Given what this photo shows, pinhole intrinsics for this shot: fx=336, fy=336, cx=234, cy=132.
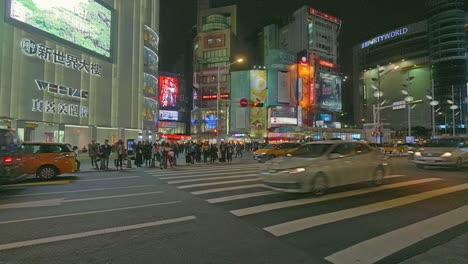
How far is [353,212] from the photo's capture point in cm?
743

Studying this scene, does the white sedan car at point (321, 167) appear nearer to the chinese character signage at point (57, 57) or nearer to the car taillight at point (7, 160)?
the car taillight at point (7, 160)

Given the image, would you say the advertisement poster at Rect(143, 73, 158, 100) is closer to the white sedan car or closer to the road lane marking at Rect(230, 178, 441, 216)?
the white sedan car

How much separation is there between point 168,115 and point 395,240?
86.1m

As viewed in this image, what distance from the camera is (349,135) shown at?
76438 millimetres

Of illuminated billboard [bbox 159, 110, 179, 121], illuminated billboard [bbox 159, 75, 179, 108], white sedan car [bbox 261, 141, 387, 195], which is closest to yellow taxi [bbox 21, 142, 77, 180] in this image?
white sedan car [bbox 261, 141, 387, 195]

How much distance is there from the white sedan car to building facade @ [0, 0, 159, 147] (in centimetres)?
2331

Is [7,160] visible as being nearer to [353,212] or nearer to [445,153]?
[353,212]

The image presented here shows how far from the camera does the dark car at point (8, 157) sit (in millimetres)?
9758

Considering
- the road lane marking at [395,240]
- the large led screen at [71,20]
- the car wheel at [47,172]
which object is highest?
the large led screen at [71,20]

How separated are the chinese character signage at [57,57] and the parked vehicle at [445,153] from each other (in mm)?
27641

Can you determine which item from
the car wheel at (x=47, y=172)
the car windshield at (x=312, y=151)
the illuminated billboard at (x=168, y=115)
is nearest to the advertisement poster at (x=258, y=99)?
the illuminated billboard at (x=168, y=115)

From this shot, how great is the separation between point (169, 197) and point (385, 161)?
23.9 ft

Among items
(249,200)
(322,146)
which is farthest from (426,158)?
(249,200)

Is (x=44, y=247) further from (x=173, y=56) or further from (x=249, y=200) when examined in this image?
(x=173, y=56)
